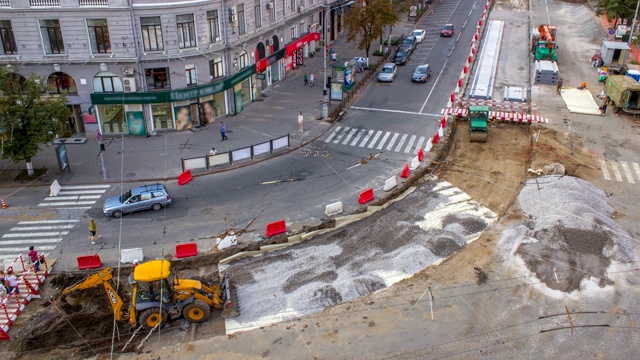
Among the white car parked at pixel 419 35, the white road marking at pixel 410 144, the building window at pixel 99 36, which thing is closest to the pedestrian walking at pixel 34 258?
the building window at pixel 99 36

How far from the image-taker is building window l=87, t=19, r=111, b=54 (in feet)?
126

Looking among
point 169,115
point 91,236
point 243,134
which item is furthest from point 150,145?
point 91,236

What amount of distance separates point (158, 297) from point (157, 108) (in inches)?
910

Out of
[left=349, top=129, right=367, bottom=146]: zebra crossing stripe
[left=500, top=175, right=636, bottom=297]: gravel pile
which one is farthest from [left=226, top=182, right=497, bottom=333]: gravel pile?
[left=349, top=129, right=367, bottom=146]: zebra crossing stripe

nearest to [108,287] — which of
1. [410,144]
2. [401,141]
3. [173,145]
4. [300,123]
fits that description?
[173,145]

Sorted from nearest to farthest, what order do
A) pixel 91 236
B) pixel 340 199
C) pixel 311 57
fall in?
pixel 91 236 → pixel 340 199 → pixel 311 57

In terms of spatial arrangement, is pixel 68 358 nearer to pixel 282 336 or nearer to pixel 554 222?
pixel 282 336

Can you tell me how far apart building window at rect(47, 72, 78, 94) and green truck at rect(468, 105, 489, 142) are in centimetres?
3035

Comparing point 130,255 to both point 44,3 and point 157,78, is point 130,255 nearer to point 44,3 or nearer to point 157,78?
point 157,78

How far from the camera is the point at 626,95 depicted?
44500mm

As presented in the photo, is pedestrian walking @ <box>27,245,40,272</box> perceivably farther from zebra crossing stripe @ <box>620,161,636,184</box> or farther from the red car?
the red car

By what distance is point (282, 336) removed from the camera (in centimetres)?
2170

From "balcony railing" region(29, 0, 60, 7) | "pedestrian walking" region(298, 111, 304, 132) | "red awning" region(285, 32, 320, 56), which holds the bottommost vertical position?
"pedestrian walking" region(298, 111, 304, 132)

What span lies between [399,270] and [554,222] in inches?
383
